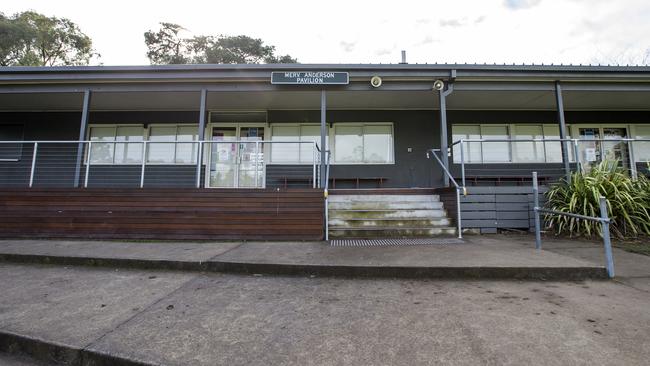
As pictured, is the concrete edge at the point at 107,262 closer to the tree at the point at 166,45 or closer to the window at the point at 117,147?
the window at the point at 117,147

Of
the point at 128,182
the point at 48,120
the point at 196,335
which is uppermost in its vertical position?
the point at 48,120

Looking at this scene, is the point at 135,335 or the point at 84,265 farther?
the point at 84,265

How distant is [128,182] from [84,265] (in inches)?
236

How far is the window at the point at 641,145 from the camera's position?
930 cm

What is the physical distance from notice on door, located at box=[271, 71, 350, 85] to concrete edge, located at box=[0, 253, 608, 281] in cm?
465

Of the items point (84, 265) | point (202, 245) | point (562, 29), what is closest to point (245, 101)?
point (202, 245)

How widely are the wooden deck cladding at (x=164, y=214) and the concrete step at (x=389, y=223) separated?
0.43 m

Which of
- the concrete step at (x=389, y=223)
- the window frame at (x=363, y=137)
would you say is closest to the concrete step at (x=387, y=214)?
the concrete step at (x=389, y=223)

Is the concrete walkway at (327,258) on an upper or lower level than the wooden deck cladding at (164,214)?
lower

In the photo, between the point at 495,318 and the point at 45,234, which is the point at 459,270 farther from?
the point at 45,234

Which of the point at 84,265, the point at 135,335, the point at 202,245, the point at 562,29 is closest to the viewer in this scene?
the point at 135,335

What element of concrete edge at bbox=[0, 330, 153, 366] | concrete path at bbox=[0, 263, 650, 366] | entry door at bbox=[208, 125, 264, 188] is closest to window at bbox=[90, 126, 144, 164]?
entry door at bbox=[208, 125, 264, 188]

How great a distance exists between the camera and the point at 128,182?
912cm

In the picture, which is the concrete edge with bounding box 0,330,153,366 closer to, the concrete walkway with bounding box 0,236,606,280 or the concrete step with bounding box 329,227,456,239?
the concrete walkway with bounding box 0,236,606,280
